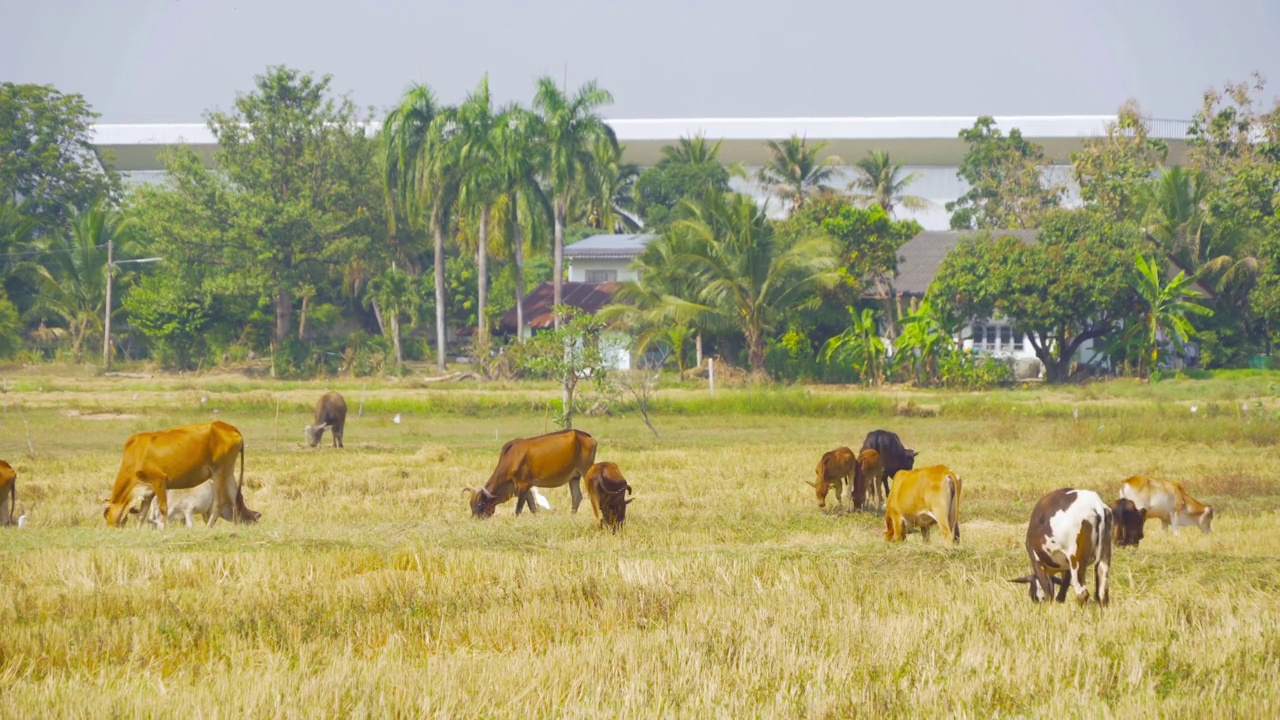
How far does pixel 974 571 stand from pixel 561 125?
4142cm

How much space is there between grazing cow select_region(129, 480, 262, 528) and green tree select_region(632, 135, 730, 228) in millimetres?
50744

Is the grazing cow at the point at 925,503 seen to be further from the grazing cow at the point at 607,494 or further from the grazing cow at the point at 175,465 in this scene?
the grazing cow at the point at 175,465

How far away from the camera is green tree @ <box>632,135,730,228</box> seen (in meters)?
67.8

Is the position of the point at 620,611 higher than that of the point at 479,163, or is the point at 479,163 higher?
the point at 479,163

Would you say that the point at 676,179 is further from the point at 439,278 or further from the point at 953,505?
the point at 953,505

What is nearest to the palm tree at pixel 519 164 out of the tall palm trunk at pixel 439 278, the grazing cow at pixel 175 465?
the tall palm trunk at pixel 439 278

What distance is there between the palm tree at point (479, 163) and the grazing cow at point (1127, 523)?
39.7 metres

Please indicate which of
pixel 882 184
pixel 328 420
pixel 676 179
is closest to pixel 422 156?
Result: pixel 676 179

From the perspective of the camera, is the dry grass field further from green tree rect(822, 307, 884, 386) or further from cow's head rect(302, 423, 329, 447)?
green tree rect(822, 307, 884, 386)

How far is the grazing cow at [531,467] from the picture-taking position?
15.8m

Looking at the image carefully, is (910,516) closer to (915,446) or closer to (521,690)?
(521,690)

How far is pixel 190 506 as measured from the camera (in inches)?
601

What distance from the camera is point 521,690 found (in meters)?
7.46

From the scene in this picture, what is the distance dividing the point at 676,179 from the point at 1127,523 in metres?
57.7
